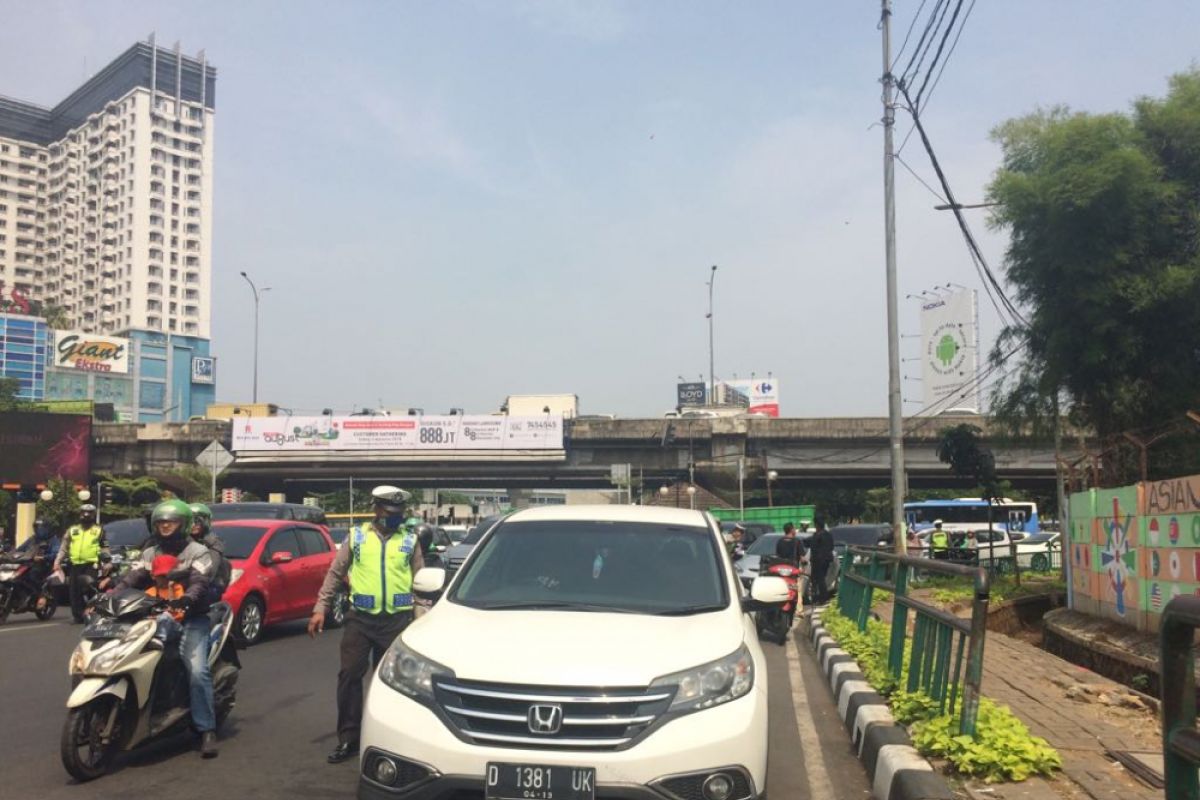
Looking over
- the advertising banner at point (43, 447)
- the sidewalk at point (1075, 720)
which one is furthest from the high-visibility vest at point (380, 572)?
the advertising banner at point (43, 447)

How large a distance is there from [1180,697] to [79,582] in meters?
14.3

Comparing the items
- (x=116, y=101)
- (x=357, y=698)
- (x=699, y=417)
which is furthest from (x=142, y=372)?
(x=357, y=698)

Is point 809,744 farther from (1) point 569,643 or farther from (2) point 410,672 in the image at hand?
(2) point 410,672

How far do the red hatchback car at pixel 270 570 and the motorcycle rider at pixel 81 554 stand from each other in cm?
249

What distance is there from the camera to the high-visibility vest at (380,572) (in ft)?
20.9

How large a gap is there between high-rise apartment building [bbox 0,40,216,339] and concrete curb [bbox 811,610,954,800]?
128789 millimetres

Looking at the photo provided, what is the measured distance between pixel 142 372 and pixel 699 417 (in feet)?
282

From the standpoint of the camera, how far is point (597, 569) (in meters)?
5.29

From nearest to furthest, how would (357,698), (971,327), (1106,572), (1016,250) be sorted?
1. (357,698)
2. (1106,572)
3. (1016,250)
4. (971,327)

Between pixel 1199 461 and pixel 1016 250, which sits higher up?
pixel 1016 250

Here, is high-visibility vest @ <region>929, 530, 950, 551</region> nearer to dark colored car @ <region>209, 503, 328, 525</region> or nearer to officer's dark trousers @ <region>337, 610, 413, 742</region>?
dark colored car @ <region>209, 503, 328, 525</region>

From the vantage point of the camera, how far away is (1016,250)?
2036 cm

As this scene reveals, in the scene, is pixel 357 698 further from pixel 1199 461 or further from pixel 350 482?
pixel 350 482

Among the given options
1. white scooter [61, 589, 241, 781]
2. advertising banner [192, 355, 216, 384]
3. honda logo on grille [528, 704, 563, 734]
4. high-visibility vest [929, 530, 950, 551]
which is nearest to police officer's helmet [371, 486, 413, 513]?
white scooter [61, 589, 241, 781]
